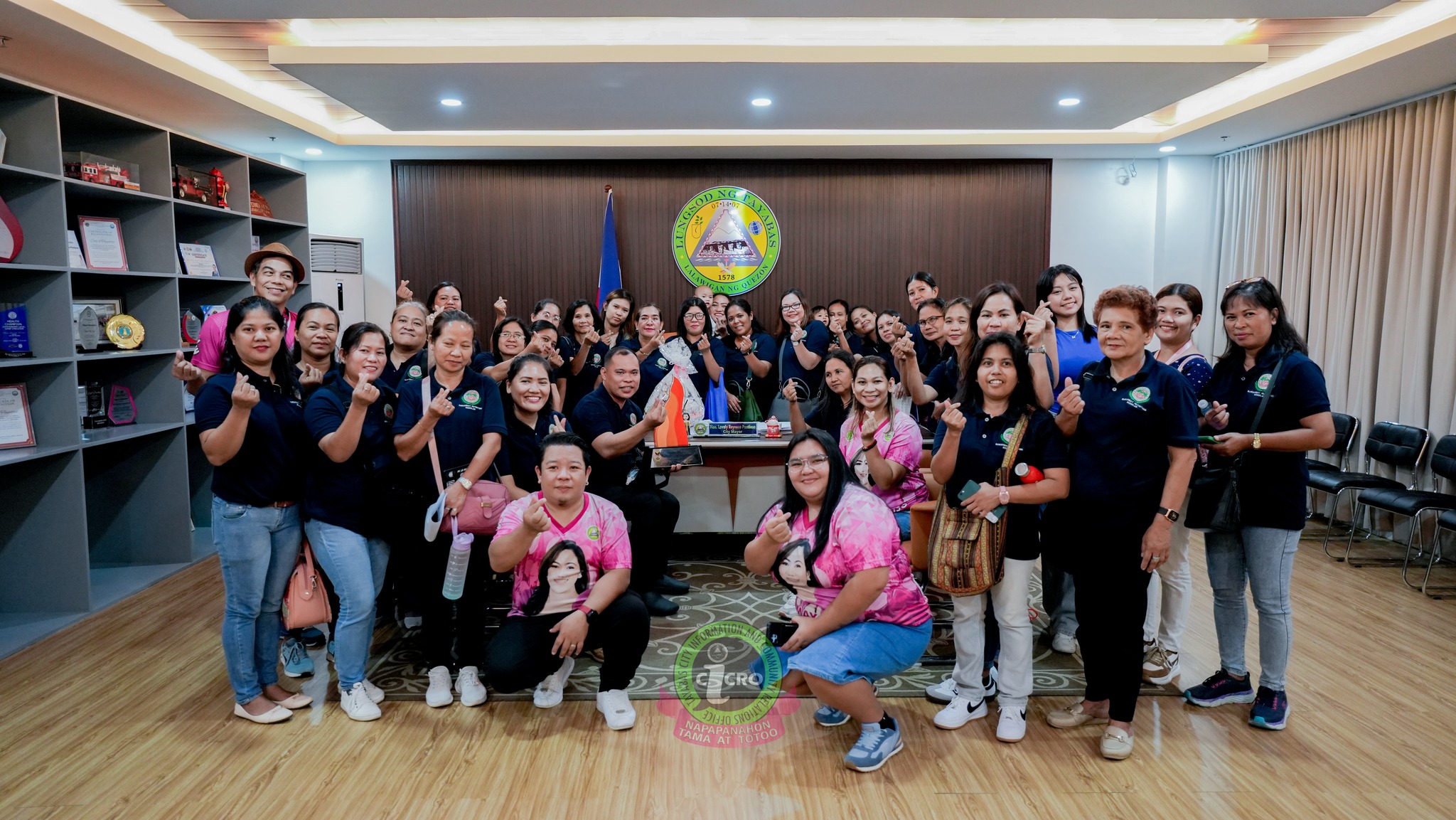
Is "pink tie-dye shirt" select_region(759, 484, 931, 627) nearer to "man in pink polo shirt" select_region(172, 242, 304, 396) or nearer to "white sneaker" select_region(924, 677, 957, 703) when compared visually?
"white sneaker" select_region(924, 677, 957, 703)

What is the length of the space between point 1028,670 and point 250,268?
3.87 m

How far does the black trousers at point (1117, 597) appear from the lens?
2.59 metres

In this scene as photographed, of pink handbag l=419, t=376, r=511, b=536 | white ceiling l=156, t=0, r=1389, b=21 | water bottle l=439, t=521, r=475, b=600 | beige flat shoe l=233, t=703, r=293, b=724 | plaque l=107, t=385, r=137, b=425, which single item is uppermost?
white ceiling l=156, t=0, r=1389, b=21

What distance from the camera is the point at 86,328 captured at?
424 cm

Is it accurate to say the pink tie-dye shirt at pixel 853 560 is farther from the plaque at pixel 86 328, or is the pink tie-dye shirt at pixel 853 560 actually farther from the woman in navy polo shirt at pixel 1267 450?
the plaque at pixel 86 328

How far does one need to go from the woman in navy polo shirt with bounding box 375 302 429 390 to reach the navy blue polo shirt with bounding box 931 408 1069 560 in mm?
2252

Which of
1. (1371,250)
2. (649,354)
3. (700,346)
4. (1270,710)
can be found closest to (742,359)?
(700,346)

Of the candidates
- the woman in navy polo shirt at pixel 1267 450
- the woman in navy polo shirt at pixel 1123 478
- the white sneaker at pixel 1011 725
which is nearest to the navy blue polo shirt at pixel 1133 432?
the woman in navy polo shirt at pixel 1123 478

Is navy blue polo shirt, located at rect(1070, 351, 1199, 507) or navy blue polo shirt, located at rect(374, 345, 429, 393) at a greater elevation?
navy blue polo shirt, located at rect(374, 345, 429, 393)

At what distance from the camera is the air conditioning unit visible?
22.6ft

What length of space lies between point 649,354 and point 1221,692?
3258mm

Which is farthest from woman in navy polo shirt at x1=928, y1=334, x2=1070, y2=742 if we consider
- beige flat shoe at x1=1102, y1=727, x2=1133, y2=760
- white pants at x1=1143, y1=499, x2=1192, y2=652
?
white pants at x1=1143, y1=499, x2=1192, y2=652

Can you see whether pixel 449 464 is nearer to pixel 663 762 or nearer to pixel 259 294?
pixel 663 762

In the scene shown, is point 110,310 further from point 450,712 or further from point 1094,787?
point 1094,787
